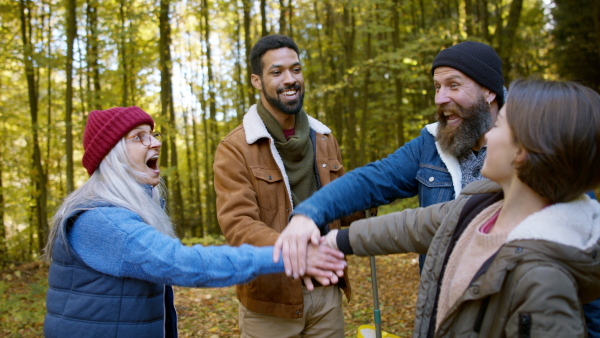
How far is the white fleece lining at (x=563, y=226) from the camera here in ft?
4.58

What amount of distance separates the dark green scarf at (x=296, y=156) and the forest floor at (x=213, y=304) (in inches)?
155

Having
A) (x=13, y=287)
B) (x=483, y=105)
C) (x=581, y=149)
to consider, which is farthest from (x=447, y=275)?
(x=13, y=287)

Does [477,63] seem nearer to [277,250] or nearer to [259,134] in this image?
[259,134]

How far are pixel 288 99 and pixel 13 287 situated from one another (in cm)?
737

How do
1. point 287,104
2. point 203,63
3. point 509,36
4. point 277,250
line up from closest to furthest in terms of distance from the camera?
point 277,250
point 287,104
point 509,36
point 203,63

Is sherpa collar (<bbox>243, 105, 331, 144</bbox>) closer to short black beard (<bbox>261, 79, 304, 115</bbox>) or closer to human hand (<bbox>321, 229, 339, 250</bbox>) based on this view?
short black beard (<bbox>261, 79, 304, 115</bbox>)

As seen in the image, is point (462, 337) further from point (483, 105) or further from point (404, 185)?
point (483, 105)

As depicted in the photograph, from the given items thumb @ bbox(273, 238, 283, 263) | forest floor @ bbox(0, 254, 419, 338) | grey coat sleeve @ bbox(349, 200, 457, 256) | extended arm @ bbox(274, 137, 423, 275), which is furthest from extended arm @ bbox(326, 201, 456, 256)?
forest floor @ bbox(0, 254, 419, 338)

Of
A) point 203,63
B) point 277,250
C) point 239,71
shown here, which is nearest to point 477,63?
point 277,250

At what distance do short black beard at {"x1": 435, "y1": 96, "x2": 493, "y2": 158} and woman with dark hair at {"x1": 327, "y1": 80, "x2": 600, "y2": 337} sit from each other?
0.67 metres

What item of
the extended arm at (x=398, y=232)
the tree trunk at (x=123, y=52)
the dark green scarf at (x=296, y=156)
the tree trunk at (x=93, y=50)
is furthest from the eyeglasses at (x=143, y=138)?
the tree trunk at (x=93, y=50)

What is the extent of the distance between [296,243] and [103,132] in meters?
1.18

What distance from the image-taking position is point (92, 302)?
2037mm

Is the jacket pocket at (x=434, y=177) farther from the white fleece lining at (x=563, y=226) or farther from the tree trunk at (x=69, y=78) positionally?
the tree trunk at (x=69, y=78)
